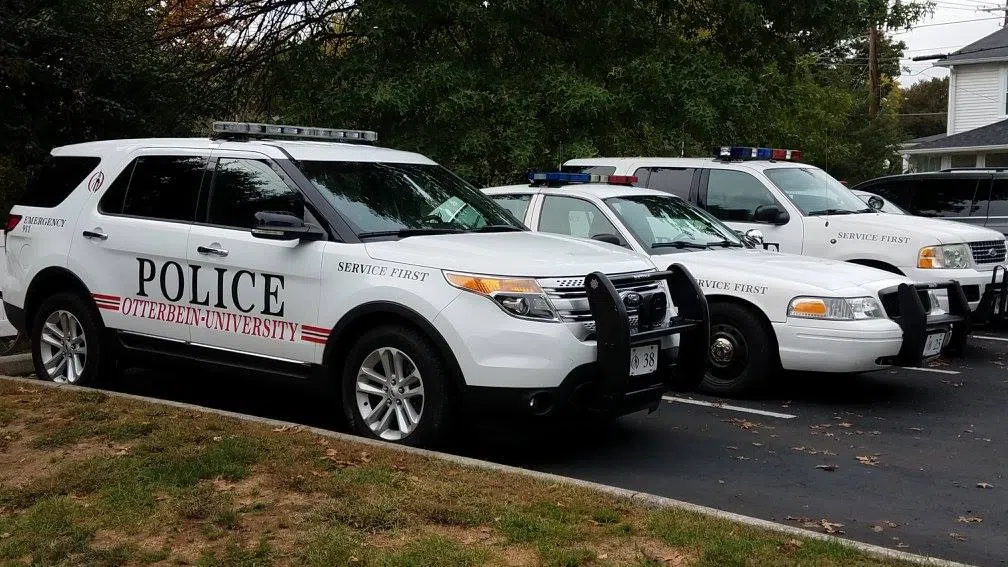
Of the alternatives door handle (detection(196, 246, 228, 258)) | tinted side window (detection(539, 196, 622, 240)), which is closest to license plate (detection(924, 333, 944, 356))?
tinted side window (detection(539, 196, 622, 240))

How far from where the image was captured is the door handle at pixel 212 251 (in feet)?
23.7

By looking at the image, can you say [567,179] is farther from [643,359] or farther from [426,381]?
[426,381]

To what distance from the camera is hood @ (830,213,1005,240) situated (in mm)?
11125

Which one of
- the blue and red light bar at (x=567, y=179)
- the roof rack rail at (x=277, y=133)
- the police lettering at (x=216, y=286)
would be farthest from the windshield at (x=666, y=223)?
the police lettering at (x=216, y=286)

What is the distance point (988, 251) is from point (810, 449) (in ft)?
18.3

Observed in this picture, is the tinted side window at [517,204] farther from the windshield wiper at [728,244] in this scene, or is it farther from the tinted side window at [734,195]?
the tinted side window at [734,195]

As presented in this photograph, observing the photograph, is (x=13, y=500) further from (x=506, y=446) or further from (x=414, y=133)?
(x=414, y=133)

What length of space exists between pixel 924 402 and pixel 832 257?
271cm

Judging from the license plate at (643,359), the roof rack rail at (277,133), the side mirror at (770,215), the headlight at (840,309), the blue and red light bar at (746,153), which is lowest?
the license plate at (643,359)

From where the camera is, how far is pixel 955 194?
1417cm

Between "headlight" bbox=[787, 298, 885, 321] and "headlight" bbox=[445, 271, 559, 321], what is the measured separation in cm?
284

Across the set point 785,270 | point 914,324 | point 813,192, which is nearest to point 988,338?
point 813,192

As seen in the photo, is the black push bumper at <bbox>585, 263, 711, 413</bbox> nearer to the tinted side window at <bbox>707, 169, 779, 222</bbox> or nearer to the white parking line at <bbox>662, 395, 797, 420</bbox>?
the white parking line at <bbox>662, 395, 797, 420</bbox>

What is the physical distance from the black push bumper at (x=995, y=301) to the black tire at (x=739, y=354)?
3530 millimetres
